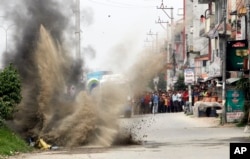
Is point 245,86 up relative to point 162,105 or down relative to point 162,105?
up

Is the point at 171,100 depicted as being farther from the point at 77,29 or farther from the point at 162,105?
the point at 77,29

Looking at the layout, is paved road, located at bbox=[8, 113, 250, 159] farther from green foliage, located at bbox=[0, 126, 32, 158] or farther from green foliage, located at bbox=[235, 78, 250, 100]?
green foliage, located at bbox=[235, 78, 250, 100]

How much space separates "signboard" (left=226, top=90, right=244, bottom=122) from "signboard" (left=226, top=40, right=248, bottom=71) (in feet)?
4.09

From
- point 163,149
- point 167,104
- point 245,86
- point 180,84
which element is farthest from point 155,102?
point 163,149

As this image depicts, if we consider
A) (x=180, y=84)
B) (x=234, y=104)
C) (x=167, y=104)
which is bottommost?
(x=234, y=104)

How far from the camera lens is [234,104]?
95.3 feet

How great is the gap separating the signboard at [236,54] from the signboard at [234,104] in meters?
1.25

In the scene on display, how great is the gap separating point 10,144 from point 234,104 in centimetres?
1349

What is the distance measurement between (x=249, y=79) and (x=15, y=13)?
11.1 meters

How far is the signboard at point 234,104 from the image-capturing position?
2897 cm

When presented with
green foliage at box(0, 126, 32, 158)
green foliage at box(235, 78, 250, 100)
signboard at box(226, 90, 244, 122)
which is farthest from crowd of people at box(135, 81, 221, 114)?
green foliage at box(0, 126, 32, 158)

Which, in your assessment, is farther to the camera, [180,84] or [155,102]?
[180,84]

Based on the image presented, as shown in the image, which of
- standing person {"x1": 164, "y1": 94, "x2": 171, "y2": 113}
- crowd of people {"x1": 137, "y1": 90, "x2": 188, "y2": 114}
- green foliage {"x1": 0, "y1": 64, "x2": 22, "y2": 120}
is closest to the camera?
green foliage {"x1": 0, "y1": 64, "x2": 22, "y2": 120}

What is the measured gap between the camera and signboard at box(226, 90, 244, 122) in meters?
29.0
